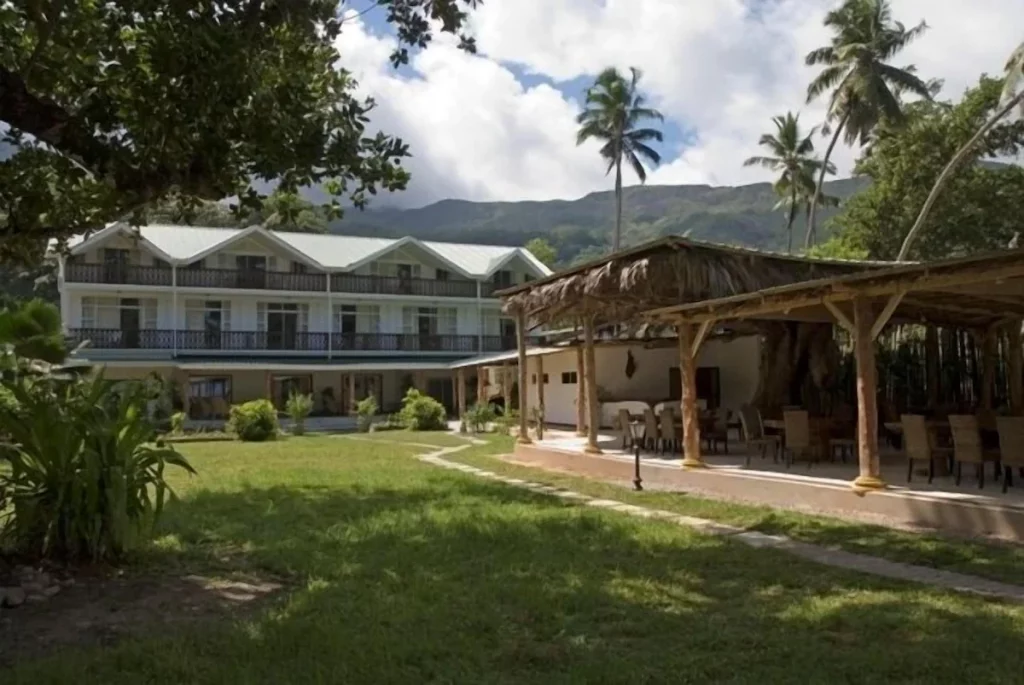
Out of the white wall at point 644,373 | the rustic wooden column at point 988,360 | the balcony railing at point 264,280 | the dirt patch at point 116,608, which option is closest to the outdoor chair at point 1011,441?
the dirt patch at point 116,608

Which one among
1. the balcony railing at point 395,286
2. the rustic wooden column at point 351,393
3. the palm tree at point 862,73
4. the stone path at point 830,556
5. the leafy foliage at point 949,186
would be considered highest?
the palm tree at point 862,73

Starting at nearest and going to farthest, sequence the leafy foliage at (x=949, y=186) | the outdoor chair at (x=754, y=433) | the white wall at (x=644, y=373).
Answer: the outdoor chair at (x=754, y=433) → the white wall at (x=644, y=373) → the leafy foliage at (x=949, y=186)

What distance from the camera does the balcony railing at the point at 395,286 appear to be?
36188mm

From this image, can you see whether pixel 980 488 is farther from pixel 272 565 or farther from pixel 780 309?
pixel 272 565

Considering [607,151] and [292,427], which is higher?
[607,151]

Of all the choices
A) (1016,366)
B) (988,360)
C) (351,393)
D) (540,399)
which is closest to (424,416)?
(540,399)

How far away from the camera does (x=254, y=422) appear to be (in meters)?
23.2

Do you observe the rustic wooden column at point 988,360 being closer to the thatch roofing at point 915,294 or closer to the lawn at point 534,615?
the thatch roofing at point 915,294

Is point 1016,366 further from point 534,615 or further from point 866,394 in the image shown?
point 534,615

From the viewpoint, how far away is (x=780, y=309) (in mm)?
10297

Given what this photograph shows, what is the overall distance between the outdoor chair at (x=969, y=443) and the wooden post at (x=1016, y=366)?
621 cm

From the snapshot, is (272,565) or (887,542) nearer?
(272,565)

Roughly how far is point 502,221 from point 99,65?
493 feet

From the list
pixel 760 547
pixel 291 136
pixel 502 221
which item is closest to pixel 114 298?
pixel 291 136
